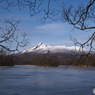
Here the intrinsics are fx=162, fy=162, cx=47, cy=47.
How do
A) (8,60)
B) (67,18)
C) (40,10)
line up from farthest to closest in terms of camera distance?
(8,60)
(67,18)
(40,10)

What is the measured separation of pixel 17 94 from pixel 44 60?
189 ft

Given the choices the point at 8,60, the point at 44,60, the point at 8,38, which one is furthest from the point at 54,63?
the point at 8,38

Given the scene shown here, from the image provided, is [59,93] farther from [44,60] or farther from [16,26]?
[44,60]

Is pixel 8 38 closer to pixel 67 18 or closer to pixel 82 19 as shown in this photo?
pixel 67 18

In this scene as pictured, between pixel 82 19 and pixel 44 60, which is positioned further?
pixel 44 60

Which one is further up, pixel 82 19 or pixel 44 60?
pixel 82 19

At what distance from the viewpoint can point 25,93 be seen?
8133mm

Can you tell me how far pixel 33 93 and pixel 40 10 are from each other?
572cm

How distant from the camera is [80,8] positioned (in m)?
3.86

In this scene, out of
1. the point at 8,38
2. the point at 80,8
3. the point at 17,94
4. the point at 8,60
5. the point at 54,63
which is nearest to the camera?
the point at 80,8

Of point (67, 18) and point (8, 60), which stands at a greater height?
point (67, 18)

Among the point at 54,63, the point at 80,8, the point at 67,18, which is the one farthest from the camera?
the point at 54,63

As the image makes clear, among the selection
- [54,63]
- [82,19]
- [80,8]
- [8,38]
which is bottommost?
[54,63]

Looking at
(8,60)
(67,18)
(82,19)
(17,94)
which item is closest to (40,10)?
(67,18)
